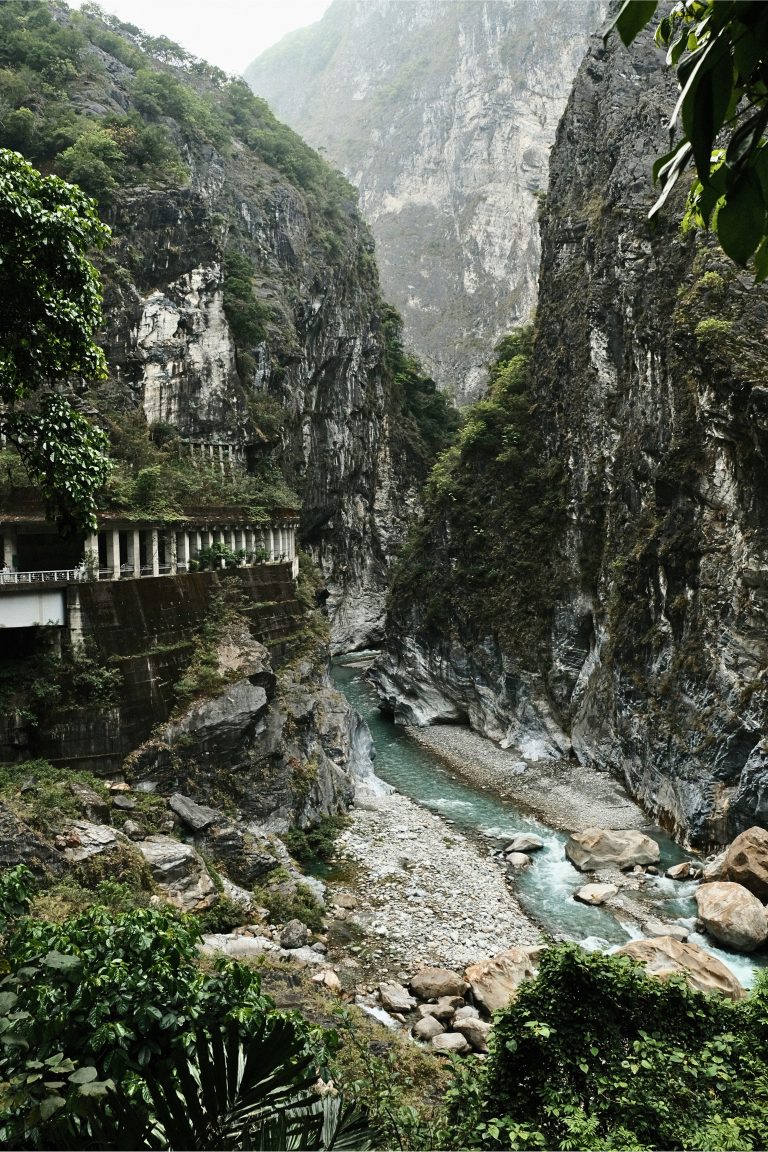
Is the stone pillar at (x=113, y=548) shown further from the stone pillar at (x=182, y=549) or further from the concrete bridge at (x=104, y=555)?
the stone pillar at (x=182, y=549)

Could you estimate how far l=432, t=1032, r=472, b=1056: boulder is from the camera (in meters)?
9.04

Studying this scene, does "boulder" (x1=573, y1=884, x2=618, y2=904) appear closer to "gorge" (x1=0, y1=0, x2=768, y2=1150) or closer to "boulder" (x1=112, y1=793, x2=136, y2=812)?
"gorge" (x1=0, y1=0, x2=768, y2=1150)

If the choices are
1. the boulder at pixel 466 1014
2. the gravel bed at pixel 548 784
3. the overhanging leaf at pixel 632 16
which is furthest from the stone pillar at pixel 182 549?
the overhanging leaf at pixel 632 16

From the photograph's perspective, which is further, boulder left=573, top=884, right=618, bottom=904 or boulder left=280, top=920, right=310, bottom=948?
boulder left=573, top=884, right=618, bottom=904

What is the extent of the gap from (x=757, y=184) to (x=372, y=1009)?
1142cm

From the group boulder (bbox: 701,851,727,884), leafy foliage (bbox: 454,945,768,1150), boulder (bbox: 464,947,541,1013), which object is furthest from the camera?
boulder (bbox: 701,851,727,884)

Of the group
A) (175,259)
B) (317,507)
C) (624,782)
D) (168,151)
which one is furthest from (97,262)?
(624,782)

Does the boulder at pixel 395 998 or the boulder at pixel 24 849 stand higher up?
the boulder at pixel 24 849

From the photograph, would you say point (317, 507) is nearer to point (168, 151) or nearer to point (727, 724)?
point (168, 151)

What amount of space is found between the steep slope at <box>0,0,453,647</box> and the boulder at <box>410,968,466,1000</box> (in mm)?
19305

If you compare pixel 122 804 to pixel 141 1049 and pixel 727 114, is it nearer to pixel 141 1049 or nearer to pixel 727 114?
pixel 141 1049

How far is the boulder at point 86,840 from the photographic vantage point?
9.60 metres

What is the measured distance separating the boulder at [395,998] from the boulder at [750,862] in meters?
7.15

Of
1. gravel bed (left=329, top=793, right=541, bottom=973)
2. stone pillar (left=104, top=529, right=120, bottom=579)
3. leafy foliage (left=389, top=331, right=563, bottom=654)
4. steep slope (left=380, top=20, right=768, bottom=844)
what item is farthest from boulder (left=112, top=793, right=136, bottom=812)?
leafy foliage (left=389, top=331, right=563, bottom=654)
